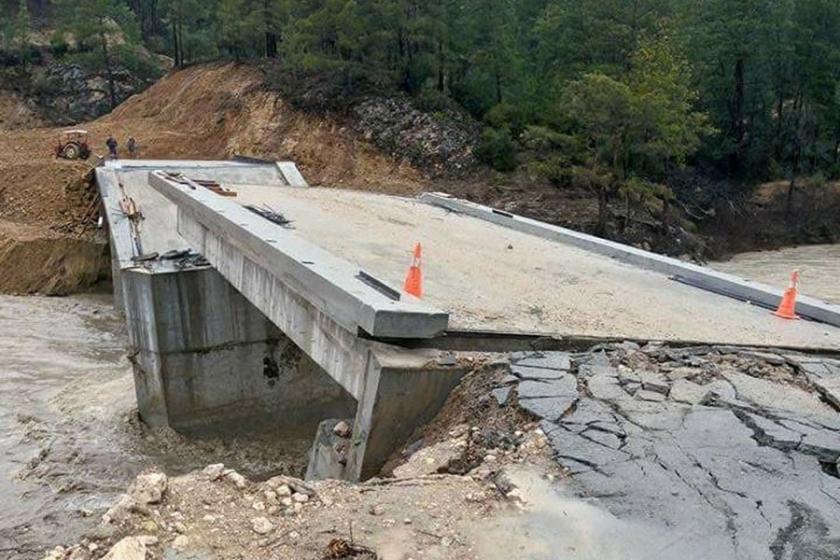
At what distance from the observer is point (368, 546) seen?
3.61 m

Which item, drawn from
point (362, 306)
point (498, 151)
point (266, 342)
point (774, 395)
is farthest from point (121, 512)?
point (498, 151)

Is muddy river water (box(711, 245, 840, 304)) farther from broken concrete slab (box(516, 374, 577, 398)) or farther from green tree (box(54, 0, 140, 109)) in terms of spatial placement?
green tree (box(54, 0, 140, 109))

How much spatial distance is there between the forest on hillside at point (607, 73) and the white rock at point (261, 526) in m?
19.0

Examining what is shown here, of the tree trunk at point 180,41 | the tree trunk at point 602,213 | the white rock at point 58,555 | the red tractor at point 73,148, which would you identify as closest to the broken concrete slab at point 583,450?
the white rock at point 58,555

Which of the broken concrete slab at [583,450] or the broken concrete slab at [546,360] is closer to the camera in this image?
the broken concrete slab at [583,450]

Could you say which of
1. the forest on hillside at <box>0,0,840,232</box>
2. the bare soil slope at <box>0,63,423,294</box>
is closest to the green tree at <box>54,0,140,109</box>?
the bare soil slope at <box>0,63,423,294</box>

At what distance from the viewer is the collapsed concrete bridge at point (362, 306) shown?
5.80 metres

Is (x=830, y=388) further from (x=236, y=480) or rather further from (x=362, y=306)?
(x=236, y=480)

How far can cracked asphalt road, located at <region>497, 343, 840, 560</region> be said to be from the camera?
3.87 meters

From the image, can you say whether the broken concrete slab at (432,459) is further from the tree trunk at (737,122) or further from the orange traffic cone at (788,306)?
the tree trunk at (737,122)

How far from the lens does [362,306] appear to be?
5766mm

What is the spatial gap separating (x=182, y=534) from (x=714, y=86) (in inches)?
1267

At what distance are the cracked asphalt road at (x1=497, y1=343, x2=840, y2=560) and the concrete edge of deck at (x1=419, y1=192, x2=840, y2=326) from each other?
190cm

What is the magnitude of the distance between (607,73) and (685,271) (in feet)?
54.6
